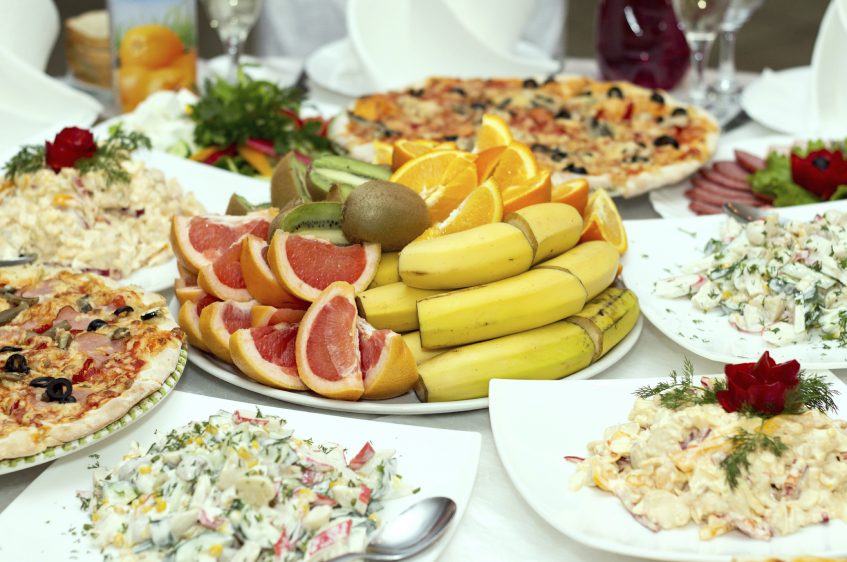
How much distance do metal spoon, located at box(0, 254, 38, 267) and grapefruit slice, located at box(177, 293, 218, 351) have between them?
561mm

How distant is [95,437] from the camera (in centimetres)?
184

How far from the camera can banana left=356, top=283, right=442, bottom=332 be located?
2184 mm

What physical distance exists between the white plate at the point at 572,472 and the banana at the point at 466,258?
29 cm

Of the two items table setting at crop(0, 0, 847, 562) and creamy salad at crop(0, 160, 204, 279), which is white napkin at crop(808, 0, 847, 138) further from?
creamy salad at crop(0, 160, 204, 279)

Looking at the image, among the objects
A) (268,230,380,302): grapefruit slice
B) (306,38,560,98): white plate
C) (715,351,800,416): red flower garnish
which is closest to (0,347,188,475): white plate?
(268,230,380,302): grapefruit slice

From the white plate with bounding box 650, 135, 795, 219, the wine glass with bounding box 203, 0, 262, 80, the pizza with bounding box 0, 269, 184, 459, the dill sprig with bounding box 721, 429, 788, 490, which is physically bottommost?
the white plate with bounding box 650, 135, 795, 219

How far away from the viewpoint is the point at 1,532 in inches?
65.5

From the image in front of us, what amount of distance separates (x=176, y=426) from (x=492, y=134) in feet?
4.22

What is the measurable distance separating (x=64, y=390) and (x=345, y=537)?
0.68 m

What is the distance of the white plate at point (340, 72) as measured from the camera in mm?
4094

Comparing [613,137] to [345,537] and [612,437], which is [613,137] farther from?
[345,537]

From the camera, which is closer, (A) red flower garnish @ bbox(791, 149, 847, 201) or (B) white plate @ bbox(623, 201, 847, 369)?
(B) white plate @ bbox(623, 201, 847, 369)

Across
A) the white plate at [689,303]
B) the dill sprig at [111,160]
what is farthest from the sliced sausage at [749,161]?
the dill sprig at [111,160]

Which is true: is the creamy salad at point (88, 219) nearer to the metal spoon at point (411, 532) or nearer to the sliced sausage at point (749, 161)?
the metal spoon at point (411, 532)
